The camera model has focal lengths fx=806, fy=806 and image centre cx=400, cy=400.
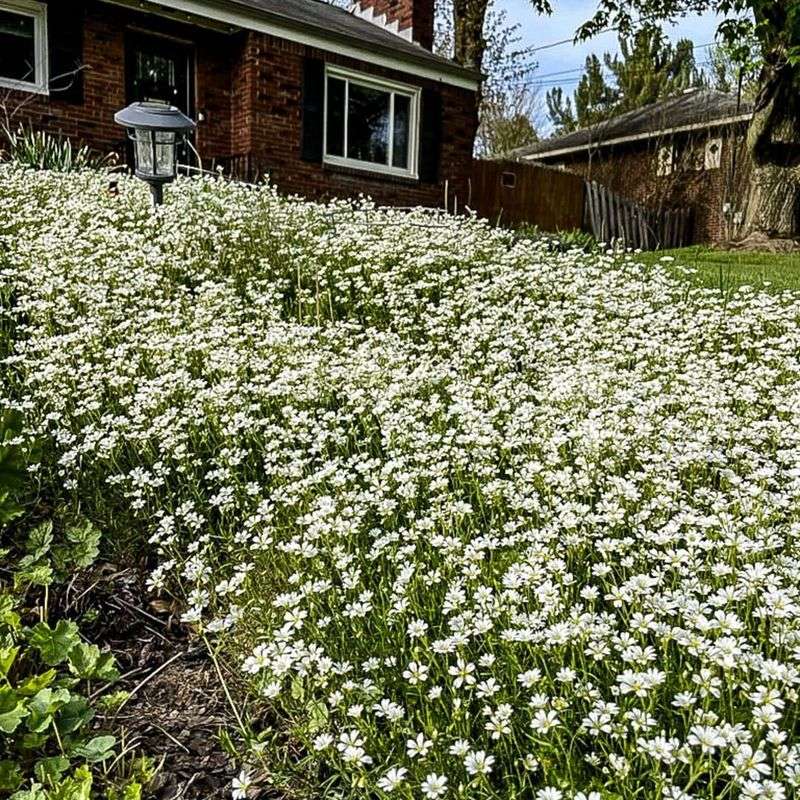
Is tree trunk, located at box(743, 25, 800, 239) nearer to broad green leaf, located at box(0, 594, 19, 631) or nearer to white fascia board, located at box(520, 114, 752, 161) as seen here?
white fascia board, located at box(520, 114, 752, 161)

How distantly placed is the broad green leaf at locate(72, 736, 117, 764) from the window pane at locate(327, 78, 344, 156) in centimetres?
1293

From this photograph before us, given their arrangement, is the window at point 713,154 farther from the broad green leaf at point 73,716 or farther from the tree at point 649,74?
the broad green leaf at point 73,716

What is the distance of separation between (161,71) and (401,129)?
14.2 ft

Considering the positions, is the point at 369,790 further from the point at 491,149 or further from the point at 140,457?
the point at 491,149

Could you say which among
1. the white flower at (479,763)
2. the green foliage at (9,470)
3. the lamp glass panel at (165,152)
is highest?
the lamp glass panel at (165,152)

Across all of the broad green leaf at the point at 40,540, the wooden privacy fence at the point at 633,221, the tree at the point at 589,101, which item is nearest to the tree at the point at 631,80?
the tree at the point at 589,101

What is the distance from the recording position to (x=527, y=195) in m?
16.8

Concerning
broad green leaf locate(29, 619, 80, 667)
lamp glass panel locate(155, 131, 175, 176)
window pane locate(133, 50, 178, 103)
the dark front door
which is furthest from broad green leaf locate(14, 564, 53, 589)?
window pane locate(133, 50, 178, 103)

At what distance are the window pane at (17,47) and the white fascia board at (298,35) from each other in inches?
48.4

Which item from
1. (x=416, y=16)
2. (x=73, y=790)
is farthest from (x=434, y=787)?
(x=416, y=16)

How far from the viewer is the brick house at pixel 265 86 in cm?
1139

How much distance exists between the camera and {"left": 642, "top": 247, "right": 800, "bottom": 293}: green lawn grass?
6.23 metres

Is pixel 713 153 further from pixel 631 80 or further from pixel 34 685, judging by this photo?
pixel 34 685

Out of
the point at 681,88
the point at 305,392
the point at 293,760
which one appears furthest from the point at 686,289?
the point at 681,88
